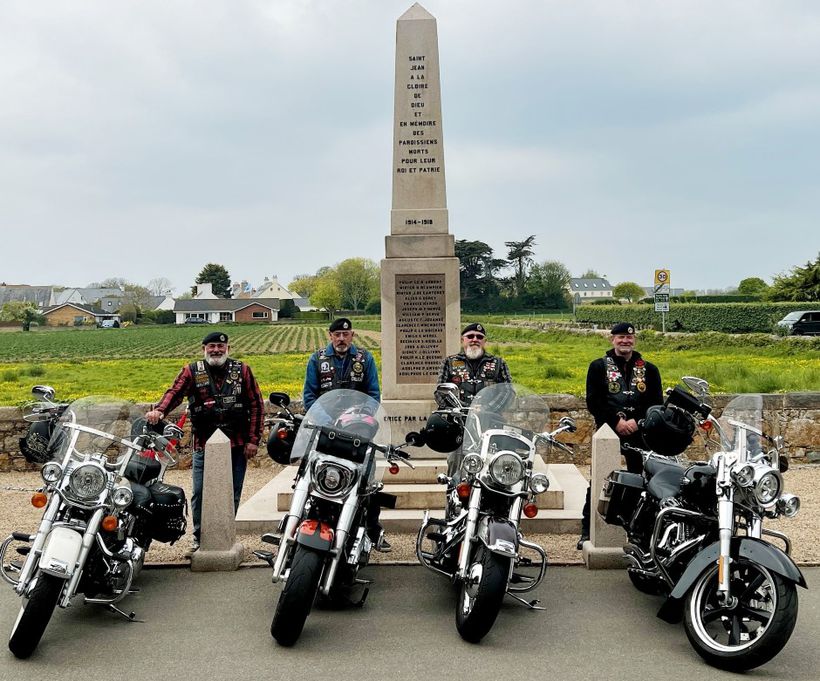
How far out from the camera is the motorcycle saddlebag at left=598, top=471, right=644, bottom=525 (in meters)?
5.50

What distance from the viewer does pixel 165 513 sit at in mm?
5520

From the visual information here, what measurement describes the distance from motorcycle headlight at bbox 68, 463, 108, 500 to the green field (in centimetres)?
816

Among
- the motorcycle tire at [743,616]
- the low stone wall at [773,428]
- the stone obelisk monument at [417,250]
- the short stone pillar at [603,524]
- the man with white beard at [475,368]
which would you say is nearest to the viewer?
the motorcycle tire at [743,616]

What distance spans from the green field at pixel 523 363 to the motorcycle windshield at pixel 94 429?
774cm

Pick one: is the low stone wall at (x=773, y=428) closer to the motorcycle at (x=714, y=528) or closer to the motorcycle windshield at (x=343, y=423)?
the motorcycle at (x=714, y=528)

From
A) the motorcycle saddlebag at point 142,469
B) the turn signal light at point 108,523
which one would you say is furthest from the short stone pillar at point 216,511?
the turn signal light at point 108,523

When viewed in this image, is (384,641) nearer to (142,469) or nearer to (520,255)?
(142,469)

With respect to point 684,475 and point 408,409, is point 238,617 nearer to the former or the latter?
point 684,475

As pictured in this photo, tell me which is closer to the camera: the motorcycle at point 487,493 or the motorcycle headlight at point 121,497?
the motorcycle at point 487,493

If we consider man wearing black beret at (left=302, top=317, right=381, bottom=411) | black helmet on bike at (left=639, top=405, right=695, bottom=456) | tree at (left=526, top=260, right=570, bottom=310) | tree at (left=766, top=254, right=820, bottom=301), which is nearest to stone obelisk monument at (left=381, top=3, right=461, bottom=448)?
man wearing black beret at (left=302, top=317, right=381, bottom=411)

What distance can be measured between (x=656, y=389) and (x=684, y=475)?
Result: 164cm

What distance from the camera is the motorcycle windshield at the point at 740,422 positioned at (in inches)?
186

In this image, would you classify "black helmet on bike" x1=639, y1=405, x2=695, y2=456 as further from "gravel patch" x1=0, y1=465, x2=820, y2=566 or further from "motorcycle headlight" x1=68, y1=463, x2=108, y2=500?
"motorcycle headlight" x1=68, y1=463, x2=108, y2=500

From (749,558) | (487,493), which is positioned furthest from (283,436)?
(749,558)
